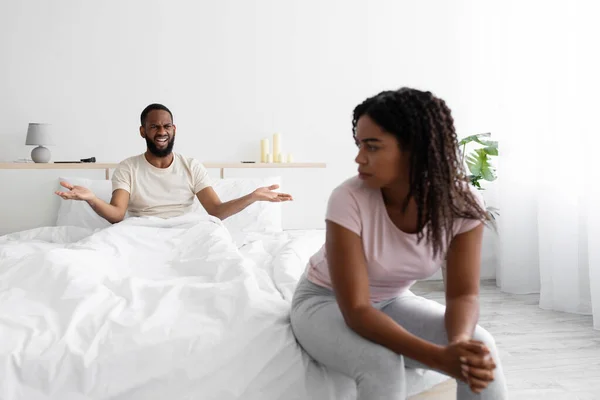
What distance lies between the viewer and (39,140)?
333cm

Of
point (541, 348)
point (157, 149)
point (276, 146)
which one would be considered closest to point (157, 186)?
point (157, 149)

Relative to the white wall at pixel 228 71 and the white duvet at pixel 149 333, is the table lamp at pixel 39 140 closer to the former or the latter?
the white wall at pixel 228 71

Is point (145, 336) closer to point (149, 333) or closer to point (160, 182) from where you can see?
point (149, 333)

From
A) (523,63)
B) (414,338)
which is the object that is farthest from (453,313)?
(523,63)

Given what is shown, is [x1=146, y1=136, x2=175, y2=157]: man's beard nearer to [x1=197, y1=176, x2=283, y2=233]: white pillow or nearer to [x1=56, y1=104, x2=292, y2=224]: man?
[x1=56, y1=104, x2=292, y2=224]: man

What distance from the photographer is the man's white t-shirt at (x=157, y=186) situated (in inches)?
110

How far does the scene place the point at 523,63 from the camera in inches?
140

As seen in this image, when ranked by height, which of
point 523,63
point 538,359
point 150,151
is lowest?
point 538,359

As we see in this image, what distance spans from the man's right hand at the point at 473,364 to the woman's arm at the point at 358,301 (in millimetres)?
57

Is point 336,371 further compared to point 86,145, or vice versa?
point 86,145

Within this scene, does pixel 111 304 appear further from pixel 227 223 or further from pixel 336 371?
pixel 227 223

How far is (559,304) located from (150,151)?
2.38 metres

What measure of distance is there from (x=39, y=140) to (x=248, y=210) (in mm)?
1297

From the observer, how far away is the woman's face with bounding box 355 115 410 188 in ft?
4.27
